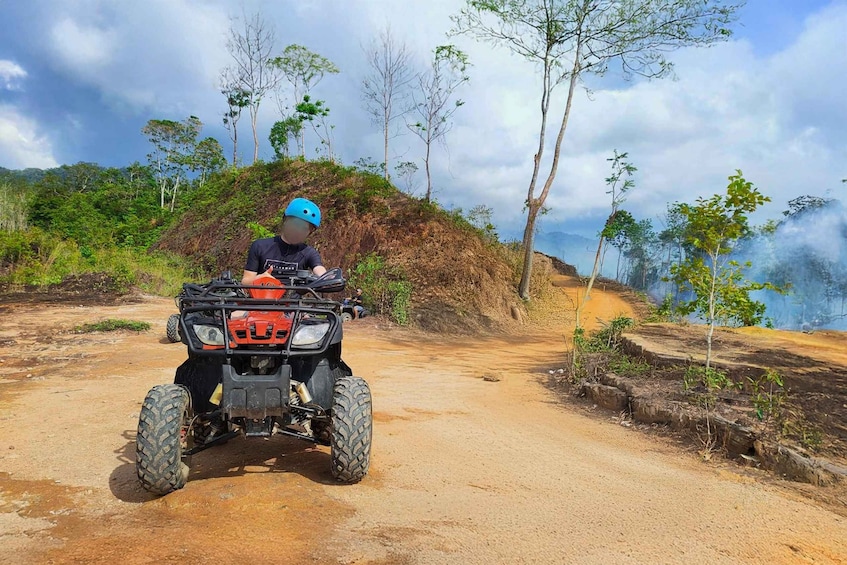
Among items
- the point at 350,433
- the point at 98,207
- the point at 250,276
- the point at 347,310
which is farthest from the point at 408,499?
the point at 98,207

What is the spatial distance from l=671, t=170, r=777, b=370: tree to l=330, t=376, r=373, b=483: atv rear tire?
14.8 feet

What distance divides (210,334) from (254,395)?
0.48m

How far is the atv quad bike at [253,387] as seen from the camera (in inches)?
119

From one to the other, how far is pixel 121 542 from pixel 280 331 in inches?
51.5

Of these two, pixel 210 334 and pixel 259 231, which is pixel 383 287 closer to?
pixel 259 231

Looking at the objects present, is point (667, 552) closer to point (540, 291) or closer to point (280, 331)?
point (280, 331)

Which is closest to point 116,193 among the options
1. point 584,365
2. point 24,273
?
point 24,273

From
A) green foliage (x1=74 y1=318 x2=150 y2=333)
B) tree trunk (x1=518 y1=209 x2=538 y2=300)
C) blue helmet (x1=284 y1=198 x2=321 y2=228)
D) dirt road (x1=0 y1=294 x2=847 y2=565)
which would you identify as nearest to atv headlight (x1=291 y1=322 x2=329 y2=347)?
dirt road (x1=0 y1=294 x2=847 y2=565)

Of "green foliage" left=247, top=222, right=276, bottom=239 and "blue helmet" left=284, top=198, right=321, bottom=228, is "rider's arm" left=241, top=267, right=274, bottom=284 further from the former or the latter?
"green foliage" left=247, top=222, right=276, bottom=239

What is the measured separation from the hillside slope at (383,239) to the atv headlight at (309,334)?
12.7 metres

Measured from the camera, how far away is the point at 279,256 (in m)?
4.47

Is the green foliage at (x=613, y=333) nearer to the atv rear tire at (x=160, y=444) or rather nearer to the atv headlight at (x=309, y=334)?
the atv headlight at (x=309, y=334)

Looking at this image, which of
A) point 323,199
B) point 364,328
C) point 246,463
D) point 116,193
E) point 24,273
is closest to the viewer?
point 246,463

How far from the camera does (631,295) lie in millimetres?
25281
